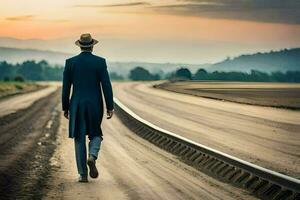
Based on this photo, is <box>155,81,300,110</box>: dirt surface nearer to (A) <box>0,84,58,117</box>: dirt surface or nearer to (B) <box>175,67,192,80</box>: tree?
(A) <box>0,84,58,117</box>: dirt surface

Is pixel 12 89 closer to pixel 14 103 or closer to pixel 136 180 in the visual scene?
pixel 14 103

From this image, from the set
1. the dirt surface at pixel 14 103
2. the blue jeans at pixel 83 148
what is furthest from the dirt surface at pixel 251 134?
the dirt surface at pixel 14 103

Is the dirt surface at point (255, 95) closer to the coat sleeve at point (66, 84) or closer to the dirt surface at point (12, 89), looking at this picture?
the dirt surface at point (12, 89)

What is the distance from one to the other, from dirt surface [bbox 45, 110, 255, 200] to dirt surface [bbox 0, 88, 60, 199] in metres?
0.25

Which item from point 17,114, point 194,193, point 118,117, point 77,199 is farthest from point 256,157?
point 17,114

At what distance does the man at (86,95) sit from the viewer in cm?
1074

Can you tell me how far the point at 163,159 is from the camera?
13.7m

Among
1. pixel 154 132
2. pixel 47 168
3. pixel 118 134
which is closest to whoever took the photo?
pixel 47 168

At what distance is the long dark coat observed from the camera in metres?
10.8

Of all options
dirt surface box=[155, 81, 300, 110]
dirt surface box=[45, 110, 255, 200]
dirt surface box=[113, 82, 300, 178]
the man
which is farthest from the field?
the man

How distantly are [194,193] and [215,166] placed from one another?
2950 mm

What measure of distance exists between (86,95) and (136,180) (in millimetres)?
1493

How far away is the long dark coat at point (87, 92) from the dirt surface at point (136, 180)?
0.81 meters

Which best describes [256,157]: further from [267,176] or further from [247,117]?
[247,117]
